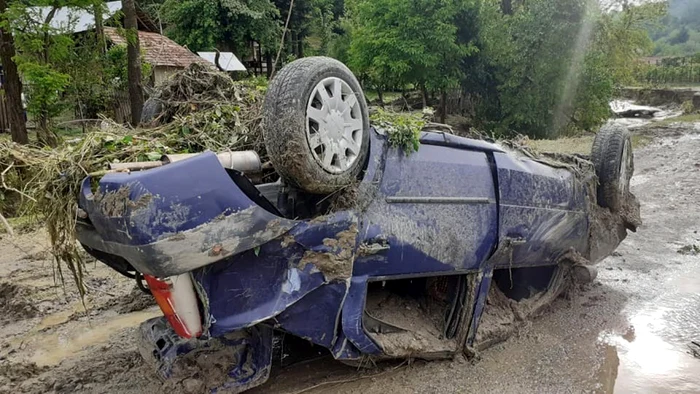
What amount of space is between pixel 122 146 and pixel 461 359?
2.61m

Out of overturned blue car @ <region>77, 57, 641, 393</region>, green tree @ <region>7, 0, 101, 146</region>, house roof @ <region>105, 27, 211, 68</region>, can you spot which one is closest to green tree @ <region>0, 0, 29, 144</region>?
green tree @ <region>7, 0, 101, 146</region>

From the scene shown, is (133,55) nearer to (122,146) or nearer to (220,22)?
(122,146)

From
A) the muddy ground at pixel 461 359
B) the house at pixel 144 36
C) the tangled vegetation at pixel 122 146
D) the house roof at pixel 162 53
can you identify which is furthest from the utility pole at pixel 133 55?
the tangled vegetation at pixel 122 146

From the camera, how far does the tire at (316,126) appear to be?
9.43ft

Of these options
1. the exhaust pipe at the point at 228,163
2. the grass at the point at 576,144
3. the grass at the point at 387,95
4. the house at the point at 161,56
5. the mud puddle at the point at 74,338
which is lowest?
the grass at the point at 576,144

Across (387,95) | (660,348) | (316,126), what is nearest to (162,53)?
(387,95)

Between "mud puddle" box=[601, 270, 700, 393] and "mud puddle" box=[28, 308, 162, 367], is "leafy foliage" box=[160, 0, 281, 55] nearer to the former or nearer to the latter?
"mud puddle" box=[28, 308, 162, 367]

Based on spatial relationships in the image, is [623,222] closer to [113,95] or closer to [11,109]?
[11,109]

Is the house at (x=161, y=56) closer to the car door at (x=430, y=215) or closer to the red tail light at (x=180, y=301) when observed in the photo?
the car door at (x=430, y=215)

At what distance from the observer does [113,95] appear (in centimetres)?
1566

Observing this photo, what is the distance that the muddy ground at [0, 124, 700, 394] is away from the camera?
3.73m

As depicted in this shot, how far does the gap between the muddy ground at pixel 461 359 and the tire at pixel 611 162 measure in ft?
3.15

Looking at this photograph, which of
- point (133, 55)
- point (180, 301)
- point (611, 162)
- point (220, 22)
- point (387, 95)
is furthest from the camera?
point (387, 95)

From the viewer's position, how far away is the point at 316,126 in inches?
119
